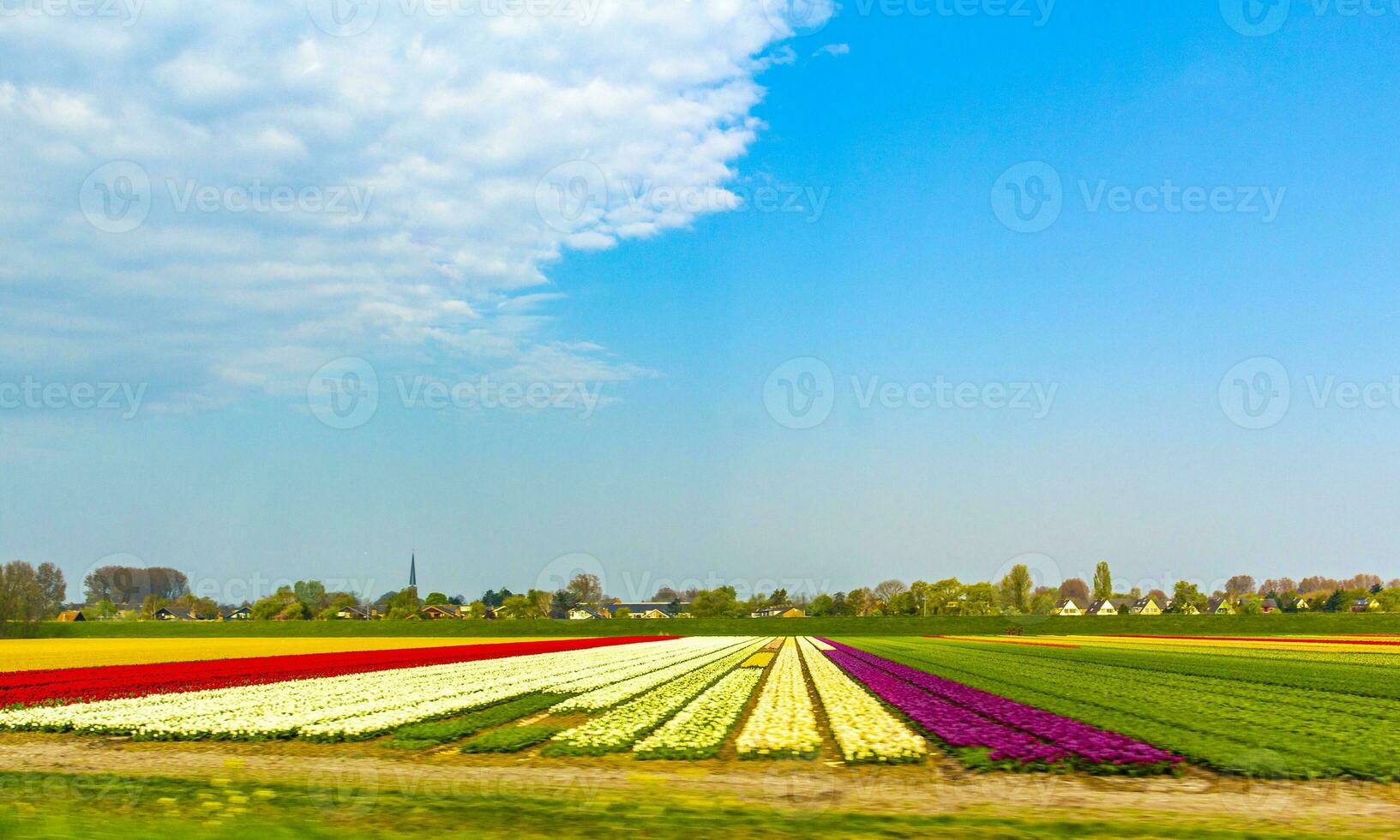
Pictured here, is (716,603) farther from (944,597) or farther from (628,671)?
(628,671)

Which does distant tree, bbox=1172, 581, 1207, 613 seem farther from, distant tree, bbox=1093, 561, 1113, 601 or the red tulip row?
the red tulip row

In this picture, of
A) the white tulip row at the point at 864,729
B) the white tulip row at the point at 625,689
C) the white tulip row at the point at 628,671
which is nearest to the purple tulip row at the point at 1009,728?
the white tulip row at the point at 864,729

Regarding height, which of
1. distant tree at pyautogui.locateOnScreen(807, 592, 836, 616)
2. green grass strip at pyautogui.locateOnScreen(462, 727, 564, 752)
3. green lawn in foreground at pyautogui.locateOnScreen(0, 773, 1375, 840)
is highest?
green lawn in foreground at pyautogui.locateOnScreen(0, 773, 1375, 840)

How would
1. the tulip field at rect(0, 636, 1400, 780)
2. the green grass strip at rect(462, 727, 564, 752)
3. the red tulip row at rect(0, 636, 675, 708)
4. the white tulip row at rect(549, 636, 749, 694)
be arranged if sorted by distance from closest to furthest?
the tulip field at rect(0, 636, 1400, 780)
the green grass strip at rect(462, 727, 564, 752)
the red tulip row at rect(0, 636, 675, 708)
the white tulip row at rect(549, 636, 749, 694)

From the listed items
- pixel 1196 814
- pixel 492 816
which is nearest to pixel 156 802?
pixel 492 816

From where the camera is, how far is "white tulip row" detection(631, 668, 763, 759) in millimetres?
15125

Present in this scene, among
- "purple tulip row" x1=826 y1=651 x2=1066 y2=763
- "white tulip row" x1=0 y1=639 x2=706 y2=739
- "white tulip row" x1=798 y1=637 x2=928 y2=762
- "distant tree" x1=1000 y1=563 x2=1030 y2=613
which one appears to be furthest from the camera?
"distant tree" x1=1000 y1=563 x2=1030 y2=613

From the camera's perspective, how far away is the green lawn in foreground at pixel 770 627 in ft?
305

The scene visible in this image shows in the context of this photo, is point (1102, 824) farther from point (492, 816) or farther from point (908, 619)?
point (908, 619)

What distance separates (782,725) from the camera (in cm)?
1827

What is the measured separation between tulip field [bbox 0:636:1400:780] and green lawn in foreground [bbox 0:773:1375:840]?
371 centimetres

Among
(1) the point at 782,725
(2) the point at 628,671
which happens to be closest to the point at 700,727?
(1) the point at 782,725

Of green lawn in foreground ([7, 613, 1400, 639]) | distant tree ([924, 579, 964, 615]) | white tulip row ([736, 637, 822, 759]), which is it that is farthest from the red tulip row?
distant tree ([924, 579, 964, 615])

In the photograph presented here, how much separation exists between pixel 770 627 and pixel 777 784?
9152 cm
